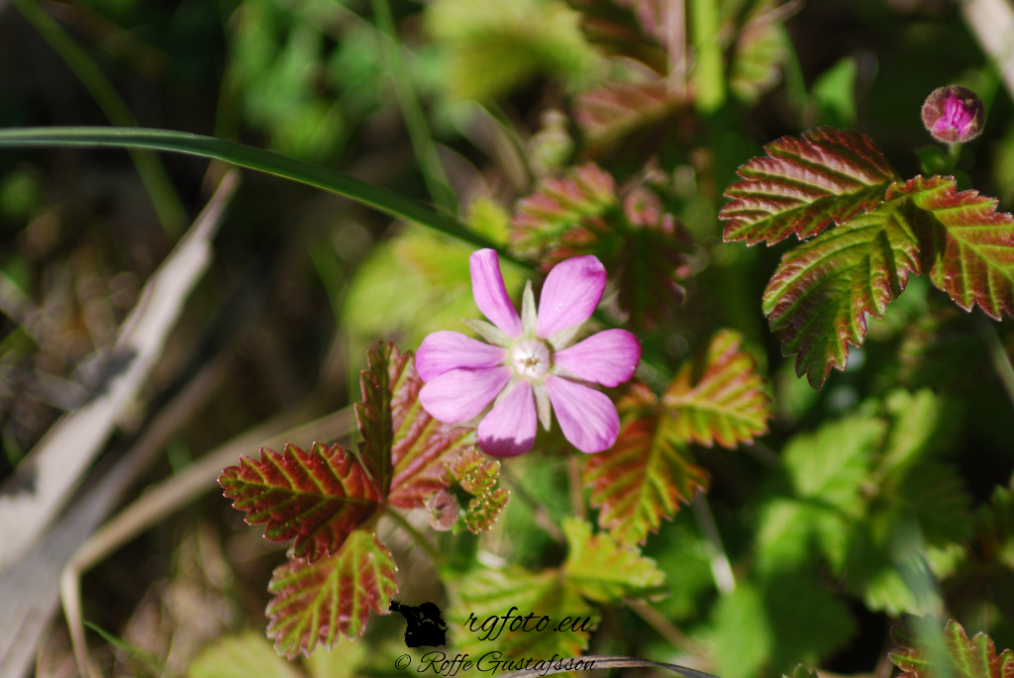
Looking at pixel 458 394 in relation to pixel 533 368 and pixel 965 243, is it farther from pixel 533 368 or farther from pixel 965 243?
pixel 965 243

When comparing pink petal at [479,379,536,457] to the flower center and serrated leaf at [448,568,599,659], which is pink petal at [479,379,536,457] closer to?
the flower center

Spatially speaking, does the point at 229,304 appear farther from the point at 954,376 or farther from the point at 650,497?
the point at 954,376

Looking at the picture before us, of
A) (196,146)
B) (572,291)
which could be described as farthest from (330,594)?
(196,146)

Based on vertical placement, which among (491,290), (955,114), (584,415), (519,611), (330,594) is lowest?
(519,611)

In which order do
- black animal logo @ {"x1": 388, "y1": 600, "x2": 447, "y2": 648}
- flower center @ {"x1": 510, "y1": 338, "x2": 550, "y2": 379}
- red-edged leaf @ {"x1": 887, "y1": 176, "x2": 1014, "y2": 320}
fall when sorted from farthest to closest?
black animal logo @ {"x1": 388, "y1": 600, "x2": 447, "y2": 648}
flower center @ {"x1": 510, "y1": 338, "x2": 550, "y2": 379}
red-edged leaf @ {"x1": 887, "y1": 176, "x2": 1014, "y2": 320}

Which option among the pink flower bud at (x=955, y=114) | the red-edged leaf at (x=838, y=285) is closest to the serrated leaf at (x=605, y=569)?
the red-edged leaf at (x=838, y=285)

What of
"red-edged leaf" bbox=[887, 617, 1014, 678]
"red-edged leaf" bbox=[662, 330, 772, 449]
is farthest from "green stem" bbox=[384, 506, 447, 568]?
"red-edged leaf" bbox=[887, 617, 1014, 678]
